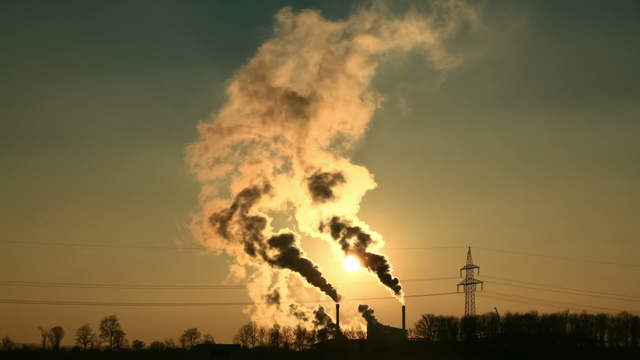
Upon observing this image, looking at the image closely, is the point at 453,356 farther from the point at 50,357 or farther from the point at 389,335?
the point at 50,357

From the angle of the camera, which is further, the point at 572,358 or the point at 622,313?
the point at 622,313

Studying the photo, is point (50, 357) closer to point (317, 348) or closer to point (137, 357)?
point (137, 357)

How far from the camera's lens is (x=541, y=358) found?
327 feet

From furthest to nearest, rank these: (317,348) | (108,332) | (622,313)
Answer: (108,332) < (622,313) < (317,348)

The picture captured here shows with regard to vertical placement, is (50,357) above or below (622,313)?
below

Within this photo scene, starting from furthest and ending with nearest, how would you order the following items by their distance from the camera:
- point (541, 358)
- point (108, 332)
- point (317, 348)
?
point (108, 332), point (317, 348), point (541, 358)

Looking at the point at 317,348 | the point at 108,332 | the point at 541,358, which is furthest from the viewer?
the point at 108,332

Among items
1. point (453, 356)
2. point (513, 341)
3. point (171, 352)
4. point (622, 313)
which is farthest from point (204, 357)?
point (622, 313)

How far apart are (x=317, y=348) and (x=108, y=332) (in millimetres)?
63186

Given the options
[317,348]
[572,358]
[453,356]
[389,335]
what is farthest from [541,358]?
[317,348]

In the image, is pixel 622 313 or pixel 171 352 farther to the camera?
pixel 622 313

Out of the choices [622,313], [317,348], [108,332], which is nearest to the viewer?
[317,348]

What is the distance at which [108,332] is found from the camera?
6368 inches

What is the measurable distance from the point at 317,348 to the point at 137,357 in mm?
25844
